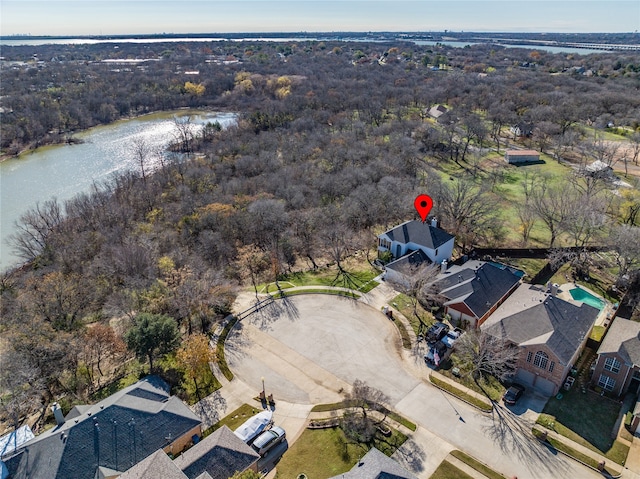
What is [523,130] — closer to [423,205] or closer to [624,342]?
[423,205]

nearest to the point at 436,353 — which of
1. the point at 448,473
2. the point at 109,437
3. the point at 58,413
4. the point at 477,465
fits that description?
the point at 477,465

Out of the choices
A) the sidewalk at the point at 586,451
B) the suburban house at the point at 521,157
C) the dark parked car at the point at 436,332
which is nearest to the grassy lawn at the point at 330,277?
the dark parked car at the point at 436,332

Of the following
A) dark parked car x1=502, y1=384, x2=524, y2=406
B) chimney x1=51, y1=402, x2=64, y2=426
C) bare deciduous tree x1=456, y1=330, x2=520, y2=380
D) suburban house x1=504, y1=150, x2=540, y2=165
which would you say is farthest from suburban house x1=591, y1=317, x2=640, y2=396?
suburban house x1=504, y1=150, x2=540, y2=165

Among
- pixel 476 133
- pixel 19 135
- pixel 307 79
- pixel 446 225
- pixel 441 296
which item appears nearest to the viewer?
pixel 441 296

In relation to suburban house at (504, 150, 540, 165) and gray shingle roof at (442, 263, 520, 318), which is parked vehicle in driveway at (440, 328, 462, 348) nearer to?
gray shingle roof at (442, 263, 520, 318)

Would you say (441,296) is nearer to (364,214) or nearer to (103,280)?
(364,214)

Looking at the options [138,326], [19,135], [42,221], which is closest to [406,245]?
[138,326]
